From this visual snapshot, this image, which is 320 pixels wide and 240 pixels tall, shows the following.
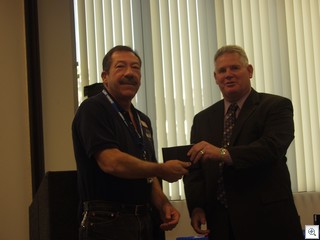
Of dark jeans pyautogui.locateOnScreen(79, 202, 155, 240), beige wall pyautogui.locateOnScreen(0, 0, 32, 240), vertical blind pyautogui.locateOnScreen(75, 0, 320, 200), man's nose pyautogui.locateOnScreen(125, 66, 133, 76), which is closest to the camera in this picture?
dark jeans pyautogui.locateOnScreen(79, 202, 155, 240)

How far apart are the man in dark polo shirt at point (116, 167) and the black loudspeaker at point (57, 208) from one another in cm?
6

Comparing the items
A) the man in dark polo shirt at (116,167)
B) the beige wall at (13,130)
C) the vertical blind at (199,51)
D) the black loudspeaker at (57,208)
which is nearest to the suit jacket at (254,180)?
the man in dark polo shirt at (116,167)

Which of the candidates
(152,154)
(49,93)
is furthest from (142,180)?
(49,93)

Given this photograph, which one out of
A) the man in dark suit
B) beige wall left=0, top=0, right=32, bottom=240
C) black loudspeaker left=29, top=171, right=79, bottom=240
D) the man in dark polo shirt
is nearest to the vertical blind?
beige wall left=0, top=0, right=32, bottom=240

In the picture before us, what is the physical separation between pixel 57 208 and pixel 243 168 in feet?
2.82

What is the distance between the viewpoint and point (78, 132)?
2.00 metres

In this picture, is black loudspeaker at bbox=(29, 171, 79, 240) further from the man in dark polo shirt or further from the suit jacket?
the suit jacket

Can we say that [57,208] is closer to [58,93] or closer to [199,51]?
[58,93]

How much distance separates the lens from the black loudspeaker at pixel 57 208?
190cm

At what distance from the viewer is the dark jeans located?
6.11 ft

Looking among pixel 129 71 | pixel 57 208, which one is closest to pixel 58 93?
pixel 129 71

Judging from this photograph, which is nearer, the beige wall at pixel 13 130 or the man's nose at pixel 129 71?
the man's nose at pixel 129 71

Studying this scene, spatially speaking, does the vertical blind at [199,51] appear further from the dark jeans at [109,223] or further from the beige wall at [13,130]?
the dark jeans at [109,223]

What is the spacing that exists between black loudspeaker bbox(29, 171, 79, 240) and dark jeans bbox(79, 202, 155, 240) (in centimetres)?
10
